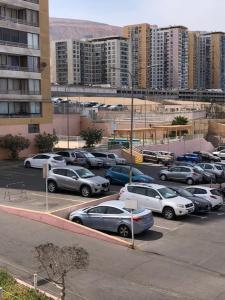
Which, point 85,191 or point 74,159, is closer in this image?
point 85,191

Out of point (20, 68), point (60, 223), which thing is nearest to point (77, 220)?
point (60, 223)

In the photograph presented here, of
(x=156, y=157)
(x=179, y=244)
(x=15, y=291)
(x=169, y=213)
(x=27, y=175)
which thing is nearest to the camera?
(x=15, y=291)

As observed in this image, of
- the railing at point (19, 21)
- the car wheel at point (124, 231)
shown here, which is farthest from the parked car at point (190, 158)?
the car wheel at point (124, 231)

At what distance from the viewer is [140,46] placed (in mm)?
177375

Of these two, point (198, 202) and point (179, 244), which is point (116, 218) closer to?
point (179, 244)

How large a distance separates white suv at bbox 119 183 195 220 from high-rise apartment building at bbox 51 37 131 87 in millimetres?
141579

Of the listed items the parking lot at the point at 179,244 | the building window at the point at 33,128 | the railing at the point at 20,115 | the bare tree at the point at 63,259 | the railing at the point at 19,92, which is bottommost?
the parking lot at the point at 179,244

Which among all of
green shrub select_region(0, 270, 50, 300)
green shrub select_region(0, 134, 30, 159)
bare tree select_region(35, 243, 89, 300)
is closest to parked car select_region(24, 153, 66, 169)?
green shrub select_region(0, 134, 30, 159)

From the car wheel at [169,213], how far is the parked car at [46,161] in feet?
51.4

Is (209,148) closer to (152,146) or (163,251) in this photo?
(152,146)

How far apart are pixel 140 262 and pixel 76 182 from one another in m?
11.2

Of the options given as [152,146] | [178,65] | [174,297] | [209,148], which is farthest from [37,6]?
[178,65]

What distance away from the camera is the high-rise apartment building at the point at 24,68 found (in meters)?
49.2

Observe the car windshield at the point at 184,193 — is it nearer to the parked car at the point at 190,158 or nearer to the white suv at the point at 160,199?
the white suv at the point at 160,199
